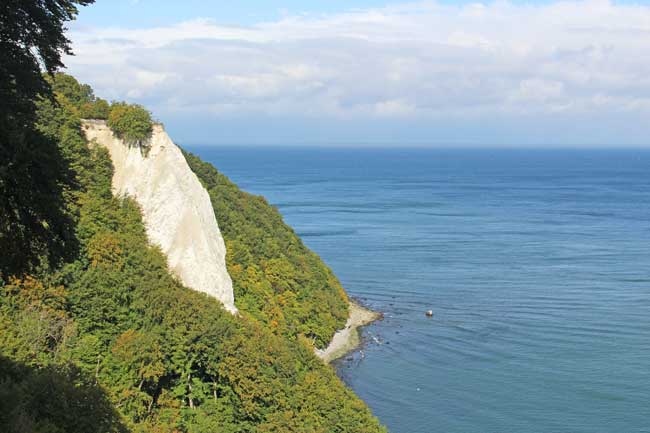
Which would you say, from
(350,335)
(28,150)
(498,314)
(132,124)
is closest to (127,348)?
(132,124)

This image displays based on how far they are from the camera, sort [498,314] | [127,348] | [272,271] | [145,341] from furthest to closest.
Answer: [498,314] → [272,271] → [145,341] → [127,348]

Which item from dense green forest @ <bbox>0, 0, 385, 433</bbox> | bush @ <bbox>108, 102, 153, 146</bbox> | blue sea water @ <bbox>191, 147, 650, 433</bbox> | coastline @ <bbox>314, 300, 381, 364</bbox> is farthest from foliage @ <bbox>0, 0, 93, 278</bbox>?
coastline @ <bbox>314, 300, 381, 364</bbox>

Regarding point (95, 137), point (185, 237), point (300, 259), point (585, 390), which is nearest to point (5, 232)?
point (185, 237)

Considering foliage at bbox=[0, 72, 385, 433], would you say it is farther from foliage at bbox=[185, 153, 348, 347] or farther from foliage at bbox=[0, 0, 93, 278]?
foliage at bbox=[0, 0, 93, 278]

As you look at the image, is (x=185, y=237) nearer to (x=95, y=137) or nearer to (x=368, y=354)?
(x=95, y=137)

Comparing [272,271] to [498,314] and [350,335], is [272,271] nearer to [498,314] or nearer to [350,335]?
[350,335]
